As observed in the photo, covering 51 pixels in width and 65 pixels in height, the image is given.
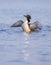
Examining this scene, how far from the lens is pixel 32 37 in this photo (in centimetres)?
1686

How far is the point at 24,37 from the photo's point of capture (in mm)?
16938

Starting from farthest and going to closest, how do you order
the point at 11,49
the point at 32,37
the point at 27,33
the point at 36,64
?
the point at 27,33 → the point at 32,37 → the point at 11,49 → the point at 36,64

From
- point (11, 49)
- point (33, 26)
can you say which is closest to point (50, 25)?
point (33, 26)

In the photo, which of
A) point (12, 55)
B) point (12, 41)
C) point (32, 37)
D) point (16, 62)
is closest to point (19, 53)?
point (12, 55)

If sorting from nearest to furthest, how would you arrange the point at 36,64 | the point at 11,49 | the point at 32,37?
the point at 36,64
the point at 11,49
the point at 32,37

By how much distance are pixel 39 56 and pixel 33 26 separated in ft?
22.6

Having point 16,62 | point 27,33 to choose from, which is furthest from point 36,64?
point 27,33

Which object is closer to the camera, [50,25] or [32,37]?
[32,37]

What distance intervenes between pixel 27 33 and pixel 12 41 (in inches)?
103

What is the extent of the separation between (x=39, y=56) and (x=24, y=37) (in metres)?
4.36

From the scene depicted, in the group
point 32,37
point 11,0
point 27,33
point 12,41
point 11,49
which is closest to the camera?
point 11,49

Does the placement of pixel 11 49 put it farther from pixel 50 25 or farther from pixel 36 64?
pixel 50 25

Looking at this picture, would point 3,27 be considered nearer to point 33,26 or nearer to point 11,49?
point 33,26

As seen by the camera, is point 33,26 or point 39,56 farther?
point 33,26
